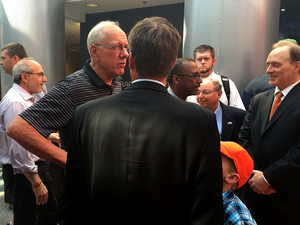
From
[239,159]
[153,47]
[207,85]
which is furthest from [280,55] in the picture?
[153,47]

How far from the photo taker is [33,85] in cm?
278

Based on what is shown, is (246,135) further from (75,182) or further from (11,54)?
(11,54)

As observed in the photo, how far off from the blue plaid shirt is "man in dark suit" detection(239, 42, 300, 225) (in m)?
1.00

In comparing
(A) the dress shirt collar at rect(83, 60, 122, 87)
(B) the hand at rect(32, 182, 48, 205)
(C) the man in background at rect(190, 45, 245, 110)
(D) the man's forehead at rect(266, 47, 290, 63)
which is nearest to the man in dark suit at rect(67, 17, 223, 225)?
(A) the dress shirt collar at rect(83, 60, 122, 87)

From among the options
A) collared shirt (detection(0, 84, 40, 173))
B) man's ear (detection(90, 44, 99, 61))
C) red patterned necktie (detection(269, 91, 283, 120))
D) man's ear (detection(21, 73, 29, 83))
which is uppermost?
man's ear (detection(90, 44, 99, 61))

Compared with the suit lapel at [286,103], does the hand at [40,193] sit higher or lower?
lower

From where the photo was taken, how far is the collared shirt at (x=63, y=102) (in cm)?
149

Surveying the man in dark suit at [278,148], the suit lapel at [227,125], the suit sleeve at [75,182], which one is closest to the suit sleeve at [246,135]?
the man in dark suit at [278,148]

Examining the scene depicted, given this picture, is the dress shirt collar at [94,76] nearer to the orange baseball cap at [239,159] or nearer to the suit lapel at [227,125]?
the orange baseball cap at [239,159]

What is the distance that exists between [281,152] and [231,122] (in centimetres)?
70

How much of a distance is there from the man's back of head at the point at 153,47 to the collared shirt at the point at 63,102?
0.63 m

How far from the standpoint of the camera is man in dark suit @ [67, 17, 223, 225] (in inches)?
38.4

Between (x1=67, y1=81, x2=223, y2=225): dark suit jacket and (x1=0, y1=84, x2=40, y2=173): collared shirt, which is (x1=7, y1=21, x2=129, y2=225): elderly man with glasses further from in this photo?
(x1=0, y1=84, x2=40, y2=173): collared shirt

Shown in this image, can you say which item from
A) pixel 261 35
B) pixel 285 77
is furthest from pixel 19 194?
pixel 261 35
